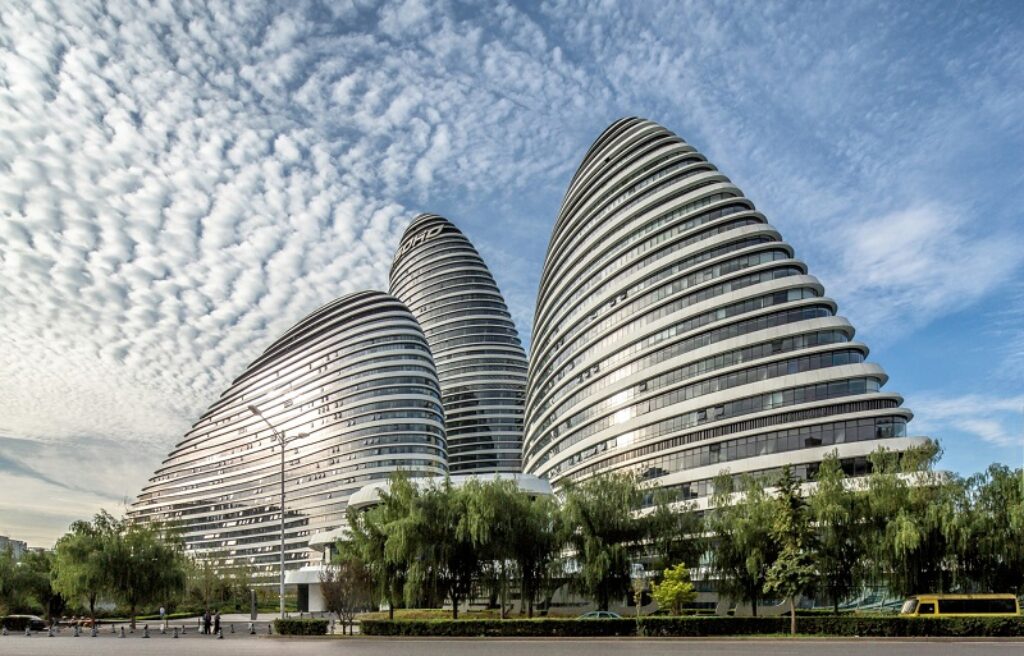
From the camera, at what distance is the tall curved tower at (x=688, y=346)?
68.5m

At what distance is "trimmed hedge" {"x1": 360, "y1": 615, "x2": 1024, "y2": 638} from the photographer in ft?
113

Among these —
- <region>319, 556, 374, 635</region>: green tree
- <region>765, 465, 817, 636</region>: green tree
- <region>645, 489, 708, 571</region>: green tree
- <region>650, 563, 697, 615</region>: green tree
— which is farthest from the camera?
<region>645, 489, 708, 571</region>: green tree

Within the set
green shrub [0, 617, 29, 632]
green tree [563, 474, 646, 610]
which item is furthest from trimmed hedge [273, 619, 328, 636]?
green shrub [0, 617, 29, 632]

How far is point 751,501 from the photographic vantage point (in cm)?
4812

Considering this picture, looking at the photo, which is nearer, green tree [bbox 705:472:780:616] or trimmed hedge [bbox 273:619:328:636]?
trimmed hedge [bbox 273:619:328:636]

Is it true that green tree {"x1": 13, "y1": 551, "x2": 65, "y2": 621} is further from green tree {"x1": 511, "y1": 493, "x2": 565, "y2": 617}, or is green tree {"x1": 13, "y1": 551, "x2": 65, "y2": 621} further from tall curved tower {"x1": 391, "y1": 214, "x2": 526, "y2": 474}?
tall curved tower {"x1": 391, "y1": 214, "x2": 526, "y2": 474}

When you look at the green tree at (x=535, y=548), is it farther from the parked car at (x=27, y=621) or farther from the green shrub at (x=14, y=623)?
the green shrub at (x=14, y=623)

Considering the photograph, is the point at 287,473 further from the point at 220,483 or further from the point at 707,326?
the point at 707,326

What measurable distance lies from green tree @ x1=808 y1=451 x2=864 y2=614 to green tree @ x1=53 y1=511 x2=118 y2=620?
51.7m

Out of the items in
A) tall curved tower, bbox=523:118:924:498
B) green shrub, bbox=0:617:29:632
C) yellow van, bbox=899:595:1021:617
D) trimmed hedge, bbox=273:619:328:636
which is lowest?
green shrub, bbox=0:617:29:632

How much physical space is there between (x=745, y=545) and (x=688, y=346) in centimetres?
3678

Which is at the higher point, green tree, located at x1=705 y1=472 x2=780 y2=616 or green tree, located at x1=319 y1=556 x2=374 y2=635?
green tree, located at x1=705 y1=472 x2=780 y2=616

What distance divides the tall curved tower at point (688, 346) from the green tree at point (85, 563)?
119 feet

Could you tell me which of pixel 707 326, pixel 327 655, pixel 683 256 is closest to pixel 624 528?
pixel 327 655
